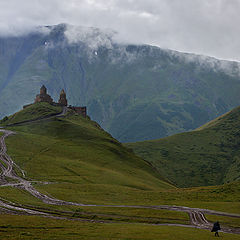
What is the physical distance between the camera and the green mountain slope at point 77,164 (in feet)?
308

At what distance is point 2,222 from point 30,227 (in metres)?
4.13

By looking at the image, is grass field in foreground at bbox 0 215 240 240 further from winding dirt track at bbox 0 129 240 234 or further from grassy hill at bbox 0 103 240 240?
winding dirt track at bbox 0 129 240 234

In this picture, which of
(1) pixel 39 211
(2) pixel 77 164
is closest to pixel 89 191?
(1) pixel 39 211

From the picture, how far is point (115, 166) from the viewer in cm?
15088

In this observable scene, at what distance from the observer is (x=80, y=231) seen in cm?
4631

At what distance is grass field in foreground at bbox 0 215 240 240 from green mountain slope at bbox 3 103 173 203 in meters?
26.3

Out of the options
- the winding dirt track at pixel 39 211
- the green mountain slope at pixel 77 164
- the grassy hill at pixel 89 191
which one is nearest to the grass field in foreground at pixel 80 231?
the grassy hill at pixel 89 191

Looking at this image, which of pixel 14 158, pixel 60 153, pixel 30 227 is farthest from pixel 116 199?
pixel 60 153

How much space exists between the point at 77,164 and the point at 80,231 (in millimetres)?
85492

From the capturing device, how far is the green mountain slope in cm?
9394

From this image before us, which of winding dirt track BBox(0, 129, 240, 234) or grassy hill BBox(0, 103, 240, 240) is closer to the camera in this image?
grassy hill BBox(0, 103, 240, 240)

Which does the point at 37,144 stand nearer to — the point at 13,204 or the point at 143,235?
the point at 13,204

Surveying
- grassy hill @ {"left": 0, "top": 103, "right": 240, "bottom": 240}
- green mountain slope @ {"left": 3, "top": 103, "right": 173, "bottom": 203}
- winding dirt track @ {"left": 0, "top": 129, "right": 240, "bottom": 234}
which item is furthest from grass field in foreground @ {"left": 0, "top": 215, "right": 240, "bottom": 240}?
green mountain slope @ {"left": 3, "top": 103, "right": 173, "bottom": 203}

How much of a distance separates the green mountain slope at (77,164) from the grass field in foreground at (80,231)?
26264 mm
